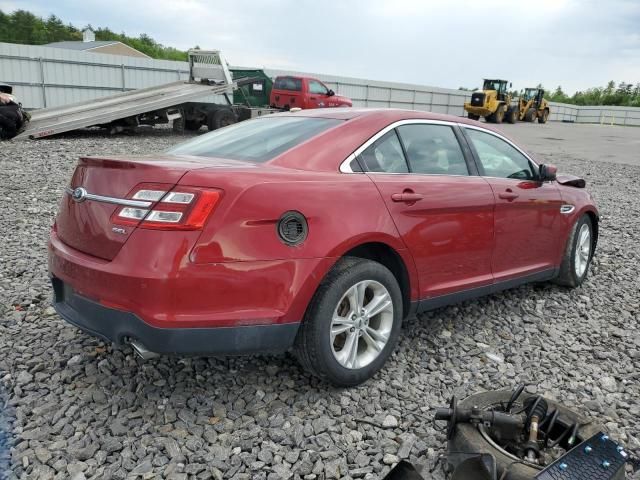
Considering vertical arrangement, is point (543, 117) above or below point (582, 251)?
above

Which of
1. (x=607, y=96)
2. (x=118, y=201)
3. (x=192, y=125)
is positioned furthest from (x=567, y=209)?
(x=607, y=96)

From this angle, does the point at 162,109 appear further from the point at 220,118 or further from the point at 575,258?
the point at 575,258

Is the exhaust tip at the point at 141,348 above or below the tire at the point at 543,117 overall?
below

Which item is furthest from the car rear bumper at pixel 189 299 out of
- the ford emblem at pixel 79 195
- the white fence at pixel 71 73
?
the white fence at pixel 71 73

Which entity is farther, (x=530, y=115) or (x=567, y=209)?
(x=530, y=115)

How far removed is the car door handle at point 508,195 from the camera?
150 inches

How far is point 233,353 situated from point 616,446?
5.53 ft

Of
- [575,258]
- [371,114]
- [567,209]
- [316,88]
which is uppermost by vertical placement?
[316,88]

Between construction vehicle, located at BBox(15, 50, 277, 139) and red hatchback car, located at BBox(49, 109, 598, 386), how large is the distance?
10.1 meters

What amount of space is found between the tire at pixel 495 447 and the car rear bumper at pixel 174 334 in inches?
34.8

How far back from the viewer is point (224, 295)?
97.8 inches

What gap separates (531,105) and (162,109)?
29185 mm

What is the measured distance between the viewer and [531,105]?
121 ft

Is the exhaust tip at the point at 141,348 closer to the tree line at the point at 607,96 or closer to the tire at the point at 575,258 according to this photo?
the tire at the point at 575,258
